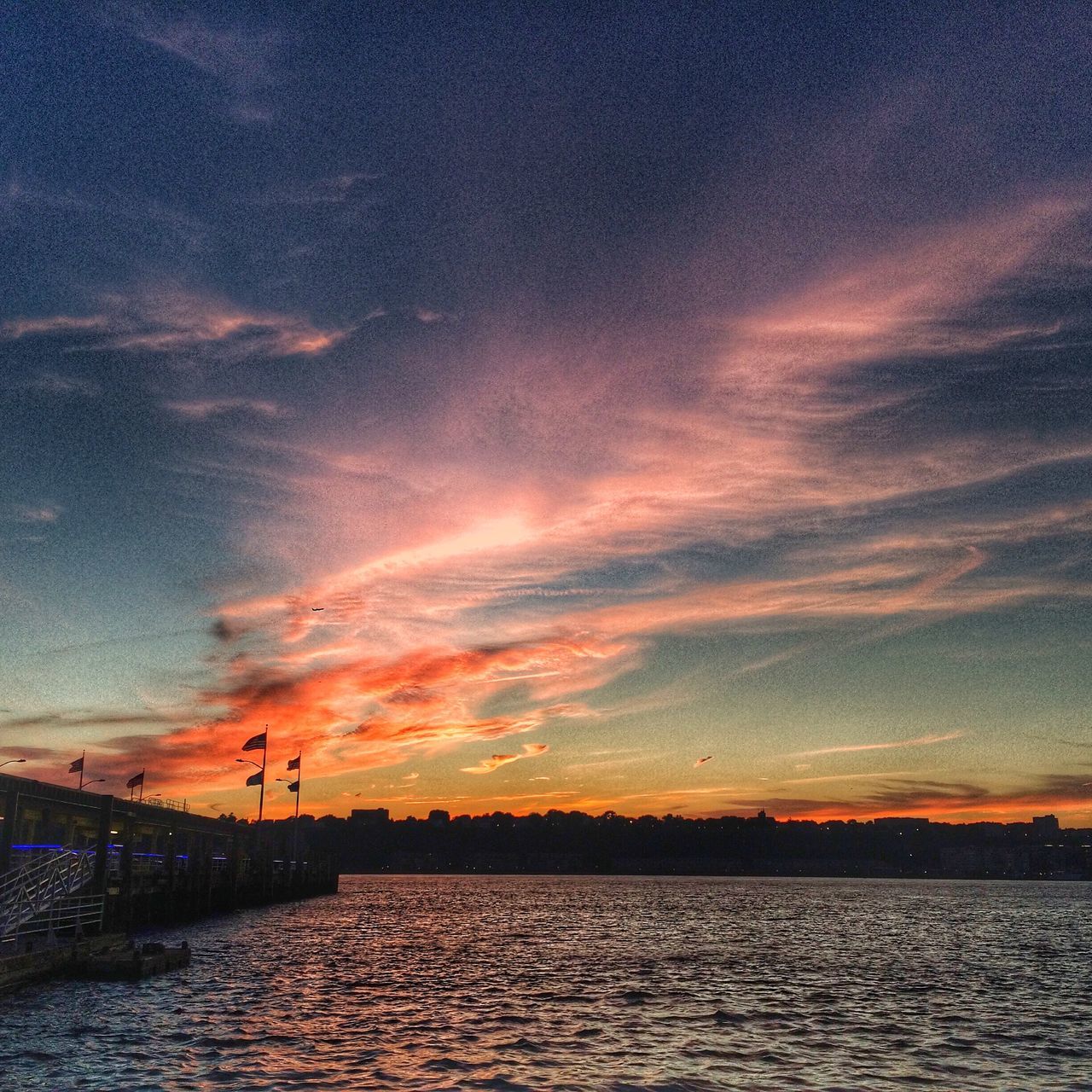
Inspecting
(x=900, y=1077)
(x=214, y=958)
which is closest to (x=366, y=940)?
(x=214, y=958)

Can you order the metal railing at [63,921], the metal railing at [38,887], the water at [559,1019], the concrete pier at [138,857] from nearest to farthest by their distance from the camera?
1. the water at [559,1019]
2. the metal railing at [38,887]
3. the metal railing at [63,921]
4. the concrete pier at [138,857]

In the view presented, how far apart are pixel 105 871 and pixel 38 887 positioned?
977cm

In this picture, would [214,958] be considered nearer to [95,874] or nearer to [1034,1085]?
[95,874]

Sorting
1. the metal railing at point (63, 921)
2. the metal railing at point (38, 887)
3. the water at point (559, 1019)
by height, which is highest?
the metal railing at point (38, 887)

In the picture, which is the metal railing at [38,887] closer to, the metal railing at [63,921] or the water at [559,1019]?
the metal railing at [63,921]

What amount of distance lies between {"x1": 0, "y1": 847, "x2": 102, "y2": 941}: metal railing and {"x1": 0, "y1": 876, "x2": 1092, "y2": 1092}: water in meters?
3.44

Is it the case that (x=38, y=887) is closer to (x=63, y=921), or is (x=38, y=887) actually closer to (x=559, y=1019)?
(x=63, y=921)

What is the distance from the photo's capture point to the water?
31125 mm

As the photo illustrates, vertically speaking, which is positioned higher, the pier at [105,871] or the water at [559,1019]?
the pier at [105,871]

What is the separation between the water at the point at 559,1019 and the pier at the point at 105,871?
393 centimetres

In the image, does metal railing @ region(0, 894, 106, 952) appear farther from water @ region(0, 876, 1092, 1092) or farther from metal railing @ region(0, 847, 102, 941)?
water @ region(0, 876, 1092, 1092)

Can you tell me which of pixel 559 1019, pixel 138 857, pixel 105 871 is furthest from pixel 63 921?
pixel 138 857

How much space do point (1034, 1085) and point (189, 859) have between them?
84.0 meters

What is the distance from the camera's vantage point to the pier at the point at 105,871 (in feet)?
150
